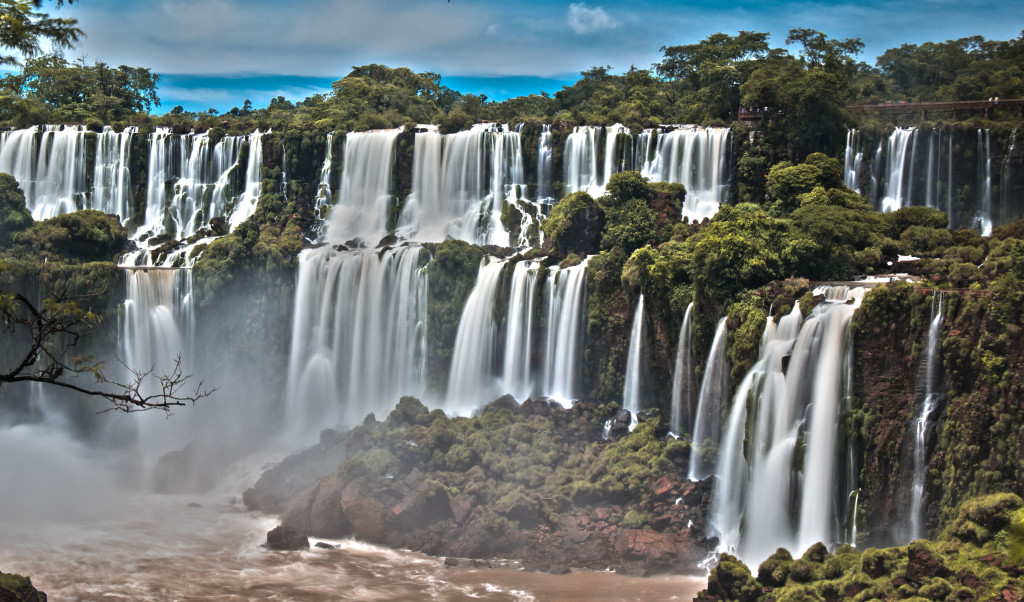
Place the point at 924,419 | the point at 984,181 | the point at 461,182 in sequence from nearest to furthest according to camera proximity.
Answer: the point at 924,419
the point at 984,181
the point at 461,182

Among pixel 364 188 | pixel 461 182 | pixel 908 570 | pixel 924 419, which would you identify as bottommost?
pixel 908 570

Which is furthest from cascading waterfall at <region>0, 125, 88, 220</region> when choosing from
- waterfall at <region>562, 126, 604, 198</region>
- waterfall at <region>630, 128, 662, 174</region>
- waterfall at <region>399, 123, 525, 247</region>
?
waterfall at <region>630, 128, 662, 174</region>

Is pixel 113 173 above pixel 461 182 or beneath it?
above

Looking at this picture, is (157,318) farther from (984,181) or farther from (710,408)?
(984,181)

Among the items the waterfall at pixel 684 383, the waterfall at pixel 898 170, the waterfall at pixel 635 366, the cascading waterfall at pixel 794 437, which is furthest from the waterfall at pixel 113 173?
the waterfall at pixel 898 170

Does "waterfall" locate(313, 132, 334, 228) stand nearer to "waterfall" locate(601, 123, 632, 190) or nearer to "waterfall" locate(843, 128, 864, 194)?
"waterfall" locate(601, 123, 632, 190)

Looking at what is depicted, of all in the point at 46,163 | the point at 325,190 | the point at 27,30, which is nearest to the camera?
the point at 27,30

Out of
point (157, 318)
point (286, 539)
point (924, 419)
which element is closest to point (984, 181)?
point (924, 419)
